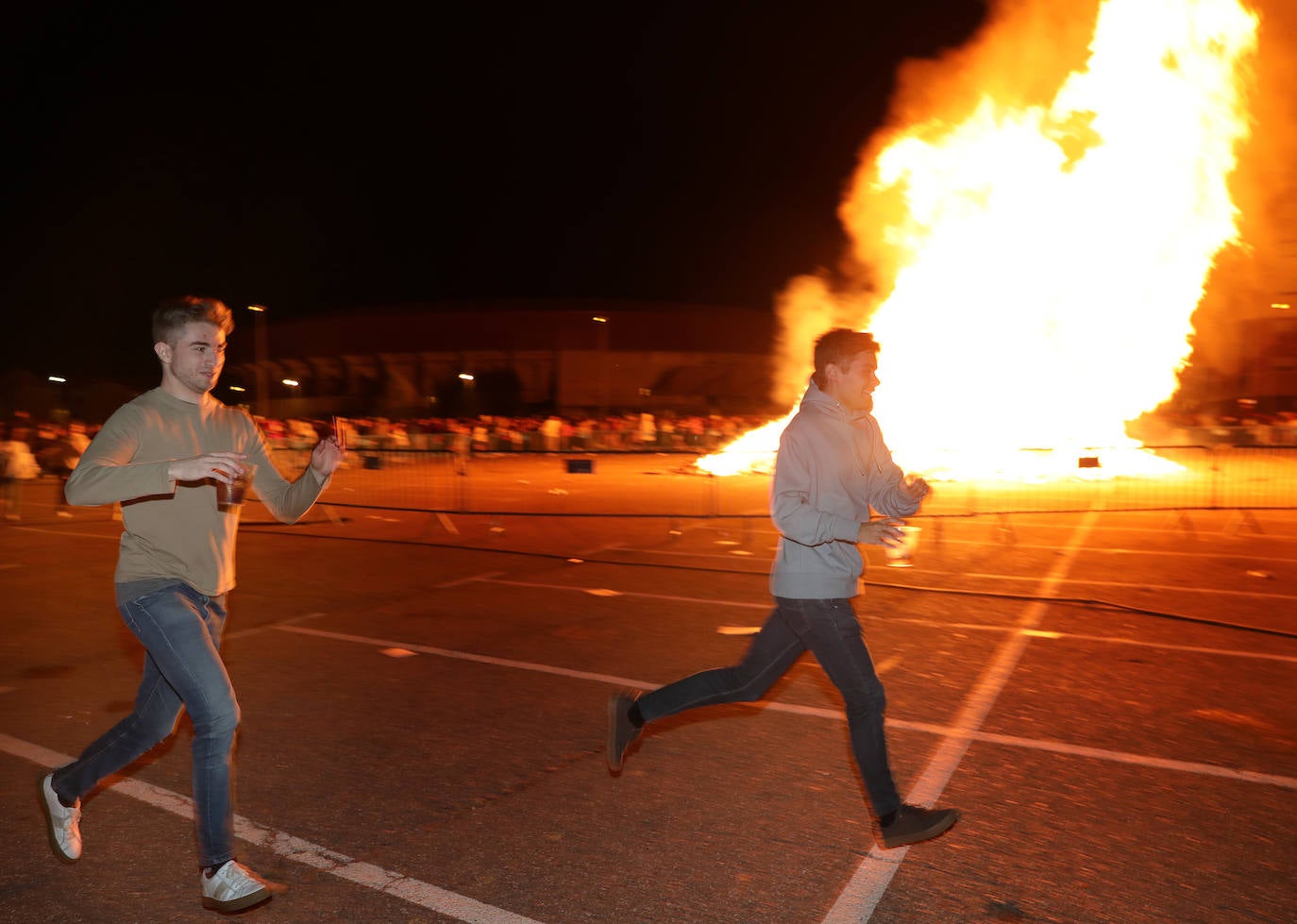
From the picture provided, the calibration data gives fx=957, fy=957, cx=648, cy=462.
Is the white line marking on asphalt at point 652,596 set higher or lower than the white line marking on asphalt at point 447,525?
lower

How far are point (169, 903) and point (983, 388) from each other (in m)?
21.6

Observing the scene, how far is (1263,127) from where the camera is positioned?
27.0 meters

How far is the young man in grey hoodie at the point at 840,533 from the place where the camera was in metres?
3.39

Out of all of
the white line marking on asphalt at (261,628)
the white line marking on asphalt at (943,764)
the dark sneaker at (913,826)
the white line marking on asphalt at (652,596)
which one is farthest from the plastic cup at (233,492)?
the white line marking on asphalt at (652,596)

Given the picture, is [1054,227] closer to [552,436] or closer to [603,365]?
[552,436]

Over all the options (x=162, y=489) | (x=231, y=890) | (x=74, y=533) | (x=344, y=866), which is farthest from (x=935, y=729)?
(x=74, y=533)

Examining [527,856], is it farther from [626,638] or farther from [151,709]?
[626,638]

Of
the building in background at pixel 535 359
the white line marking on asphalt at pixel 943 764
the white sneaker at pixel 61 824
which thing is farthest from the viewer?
the building in background at pixel 535 359

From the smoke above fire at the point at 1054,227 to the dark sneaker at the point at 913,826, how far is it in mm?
13563

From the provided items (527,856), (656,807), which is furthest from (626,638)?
(527,856)

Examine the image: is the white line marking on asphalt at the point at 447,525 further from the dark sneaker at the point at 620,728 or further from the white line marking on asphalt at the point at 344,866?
the dark sneaker at the point at 620,728

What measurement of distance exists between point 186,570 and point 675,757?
238cm

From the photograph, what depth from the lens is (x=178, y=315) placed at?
308cm

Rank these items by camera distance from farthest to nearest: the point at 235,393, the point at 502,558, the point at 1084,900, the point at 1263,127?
1. the point at 235,393
2. the point at 1263,127
3. the point at 502,558
4. the point at 1084,900
